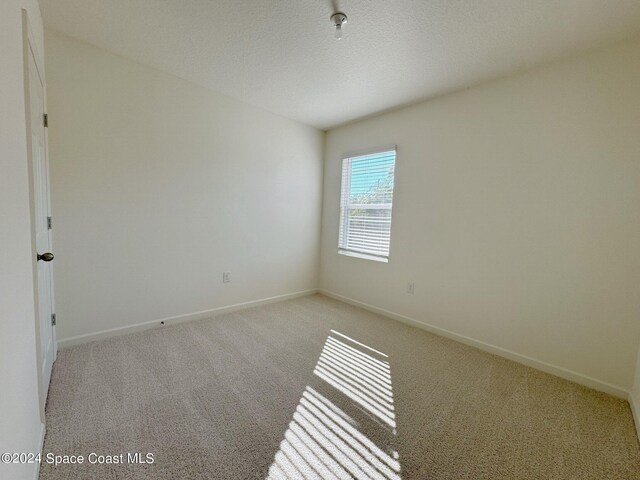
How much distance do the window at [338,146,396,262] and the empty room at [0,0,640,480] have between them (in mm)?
40

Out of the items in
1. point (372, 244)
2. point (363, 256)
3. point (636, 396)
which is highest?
point (372, 244)

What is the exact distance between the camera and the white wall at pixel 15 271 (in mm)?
921

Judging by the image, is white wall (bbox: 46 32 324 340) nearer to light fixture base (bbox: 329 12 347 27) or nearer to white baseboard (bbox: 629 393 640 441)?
light fixture base (bbox: 329 12 347 27)

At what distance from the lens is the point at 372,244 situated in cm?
364

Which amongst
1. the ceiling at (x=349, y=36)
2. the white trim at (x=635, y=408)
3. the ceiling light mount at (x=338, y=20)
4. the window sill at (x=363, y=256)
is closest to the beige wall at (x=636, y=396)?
the white trim at (x=635, y=408)

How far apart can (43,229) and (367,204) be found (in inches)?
122

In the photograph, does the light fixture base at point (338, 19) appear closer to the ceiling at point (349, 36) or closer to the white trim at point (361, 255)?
the ceiling at point (349, 36)

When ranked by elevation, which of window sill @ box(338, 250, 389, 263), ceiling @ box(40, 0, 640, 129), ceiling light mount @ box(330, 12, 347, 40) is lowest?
window sill @ box(338, 250, 389, 263)

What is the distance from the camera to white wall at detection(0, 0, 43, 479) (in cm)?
92

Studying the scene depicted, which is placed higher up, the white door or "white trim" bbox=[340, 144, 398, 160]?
"white trim" bbox=[340, 144, 398, 160]

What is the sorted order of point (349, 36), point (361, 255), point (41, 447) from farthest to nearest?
point (361, 255) → point (349, 36) → point (41, 447)

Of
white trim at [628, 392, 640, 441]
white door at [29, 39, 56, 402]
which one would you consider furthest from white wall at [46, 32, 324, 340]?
white trim at [628, 392, 640, 441]

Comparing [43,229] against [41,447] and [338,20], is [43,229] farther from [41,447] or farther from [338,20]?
[338,20]

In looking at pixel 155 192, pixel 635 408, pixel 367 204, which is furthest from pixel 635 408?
pixel 155 192
